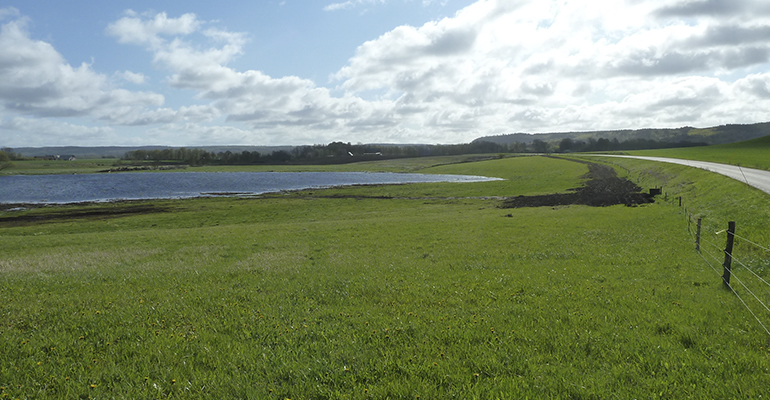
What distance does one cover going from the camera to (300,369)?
816cm

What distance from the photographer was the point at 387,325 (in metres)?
10.4


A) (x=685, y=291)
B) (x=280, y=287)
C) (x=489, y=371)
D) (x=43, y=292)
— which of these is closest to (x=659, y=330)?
(x=685, y=291)

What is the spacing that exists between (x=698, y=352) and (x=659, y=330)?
135cm

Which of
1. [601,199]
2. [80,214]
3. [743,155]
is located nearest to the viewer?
[601,199]

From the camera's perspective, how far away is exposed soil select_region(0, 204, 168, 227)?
55.7m

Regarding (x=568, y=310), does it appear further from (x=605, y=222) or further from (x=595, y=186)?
(x=595, y=186)

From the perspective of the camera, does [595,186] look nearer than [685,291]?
No

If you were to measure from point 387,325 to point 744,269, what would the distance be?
1518 centimetres

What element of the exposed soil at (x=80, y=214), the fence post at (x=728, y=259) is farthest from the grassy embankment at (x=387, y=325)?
the exposed soil at (x=80, y=214)

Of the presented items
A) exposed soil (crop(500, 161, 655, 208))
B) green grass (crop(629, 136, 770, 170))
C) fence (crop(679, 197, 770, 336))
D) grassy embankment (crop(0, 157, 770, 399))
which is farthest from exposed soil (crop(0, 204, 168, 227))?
→ green grass (crop(629, 136, 770, 170))

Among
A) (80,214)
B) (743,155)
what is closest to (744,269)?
(80,214)

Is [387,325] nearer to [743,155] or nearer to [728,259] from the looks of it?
[728,259]

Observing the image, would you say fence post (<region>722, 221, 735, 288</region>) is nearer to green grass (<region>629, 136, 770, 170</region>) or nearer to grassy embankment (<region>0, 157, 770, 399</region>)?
grassy embankment (<region>0, 157, 770, 399</region>)

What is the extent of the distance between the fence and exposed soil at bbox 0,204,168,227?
6755cm
